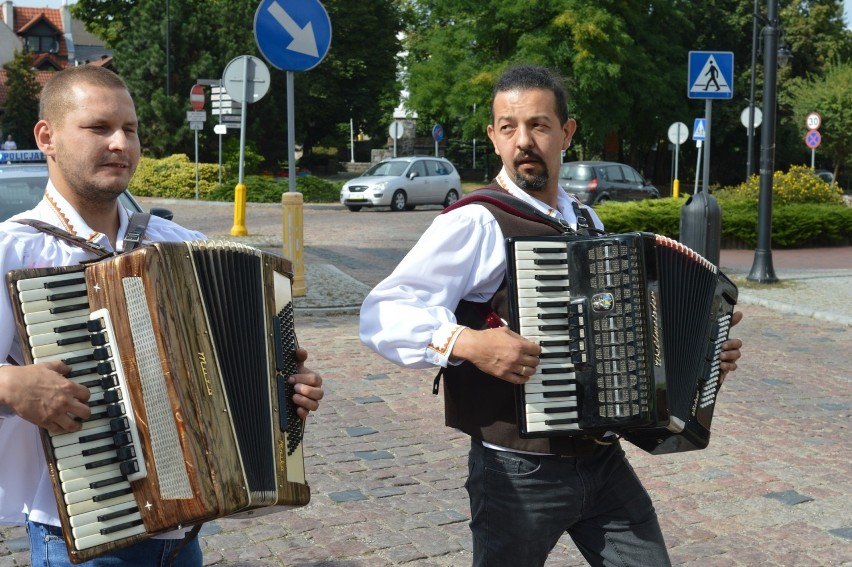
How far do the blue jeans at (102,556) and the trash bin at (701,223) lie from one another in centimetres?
1203

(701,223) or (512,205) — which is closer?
(512,205)

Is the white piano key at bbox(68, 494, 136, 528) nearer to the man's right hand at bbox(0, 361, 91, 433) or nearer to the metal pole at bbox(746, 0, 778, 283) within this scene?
the man's right hand at bbox(0, 361, 91, 433)

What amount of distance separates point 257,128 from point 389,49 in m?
13.3

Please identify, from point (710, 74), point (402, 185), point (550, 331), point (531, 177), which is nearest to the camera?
point (550, 331)

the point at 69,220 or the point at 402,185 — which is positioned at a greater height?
the point at 69,220

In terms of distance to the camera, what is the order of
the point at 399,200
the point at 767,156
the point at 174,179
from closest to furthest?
the point at 767,156
the point at 399,200
the point at 174,179

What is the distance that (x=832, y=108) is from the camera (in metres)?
50.5

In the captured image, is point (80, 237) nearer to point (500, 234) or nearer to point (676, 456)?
point (500, 234)

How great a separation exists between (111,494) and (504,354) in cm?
101

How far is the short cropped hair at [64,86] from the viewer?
8.75ft

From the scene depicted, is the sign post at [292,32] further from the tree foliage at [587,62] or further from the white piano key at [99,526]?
the tree foliage at [587,62]

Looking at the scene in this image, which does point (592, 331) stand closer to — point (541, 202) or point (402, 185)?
point (541, 202)

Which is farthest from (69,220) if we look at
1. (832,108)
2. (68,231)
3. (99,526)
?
(832,108)

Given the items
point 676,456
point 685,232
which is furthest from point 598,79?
point 676,456
